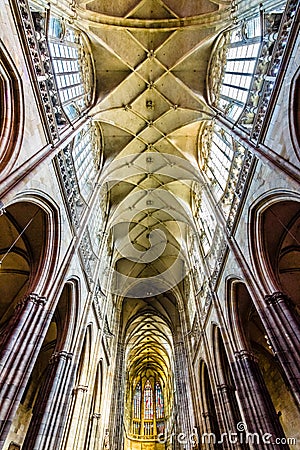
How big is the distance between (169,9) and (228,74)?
3.66 meters

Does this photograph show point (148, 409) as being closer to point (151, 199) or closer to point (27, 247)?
point (151, 199)

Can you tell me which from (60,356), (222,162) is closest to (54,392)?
(60,356)

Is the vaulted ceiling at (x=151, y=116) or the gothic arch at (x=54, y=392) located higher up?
the vaulted ceiling at (x=151, y=116)

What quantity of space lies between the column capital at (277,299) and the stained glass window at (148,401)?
114ft

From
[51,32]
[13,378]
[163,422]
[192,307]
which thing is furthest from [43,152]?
[163,422]

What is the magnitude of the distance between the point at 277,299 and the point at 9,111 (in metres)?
8.26

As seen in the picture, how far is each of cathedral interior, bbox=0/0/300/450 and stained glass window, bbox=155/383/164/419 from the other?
20.4 m

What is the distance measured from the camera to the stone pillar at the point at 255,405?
7312mm

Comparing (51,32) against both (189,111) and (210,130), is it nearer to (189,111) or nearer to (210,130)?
(189,111)

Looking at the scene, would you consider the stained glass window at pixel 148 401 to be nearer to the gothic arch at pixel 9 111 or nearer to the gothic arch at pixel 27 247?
the gothic arch at pixel 27 247

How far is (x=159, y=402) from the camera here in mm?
36438

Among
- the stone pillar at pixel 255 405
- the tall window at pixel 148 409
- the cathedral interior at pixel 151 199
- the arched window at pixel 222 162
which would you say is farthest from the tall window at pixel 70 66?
the tall window at pixel 148 409
